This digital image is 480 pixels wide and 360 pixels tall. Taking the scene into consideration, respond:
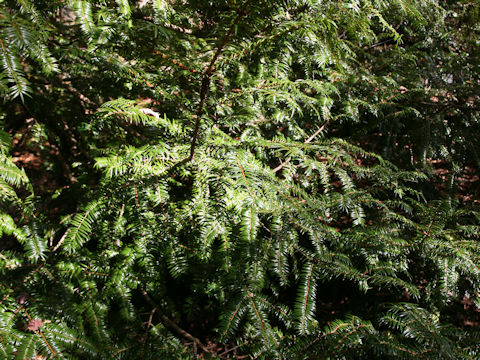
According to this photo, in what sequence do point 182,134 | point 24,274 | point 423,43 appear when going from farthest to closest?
point 423,43 < point 182,134 < point 24,274

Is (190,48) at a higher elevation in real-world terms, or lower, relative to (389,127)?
higher

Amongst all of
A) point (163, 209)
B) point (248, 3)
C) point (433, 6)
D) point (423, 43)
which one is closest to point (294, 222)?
point (163, 209)

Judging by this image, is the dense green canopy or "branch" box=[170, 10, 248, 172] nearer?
"branch" box=[170, 10, 248, 172]

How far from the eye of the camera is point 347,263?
1.60 meters

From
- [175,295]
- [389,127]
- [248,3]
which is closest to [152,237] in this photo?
[248,3]

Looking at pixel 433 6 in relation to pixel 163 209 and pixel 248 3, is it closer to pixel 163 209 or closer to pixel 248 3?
pixel 248 3

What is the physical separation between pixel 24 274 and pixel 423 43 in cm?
379

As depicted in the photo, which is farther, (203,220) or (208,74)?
(203,220)

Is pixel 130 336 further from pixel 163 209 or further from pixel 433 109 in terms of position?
pixel 433 109

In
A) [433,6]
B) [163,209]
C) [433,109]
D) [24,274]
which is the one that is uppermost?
[433,6]

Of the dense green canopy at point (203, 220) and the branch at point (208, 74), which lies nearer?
the branch at point (208, 74)

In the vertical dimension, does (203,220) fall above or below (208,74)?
below

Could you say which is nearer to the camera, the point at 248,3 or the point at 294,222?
the point at 248,3

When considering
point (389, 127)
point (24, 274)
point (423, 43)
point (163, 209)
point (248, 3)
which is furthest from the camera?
point (423, 43)
